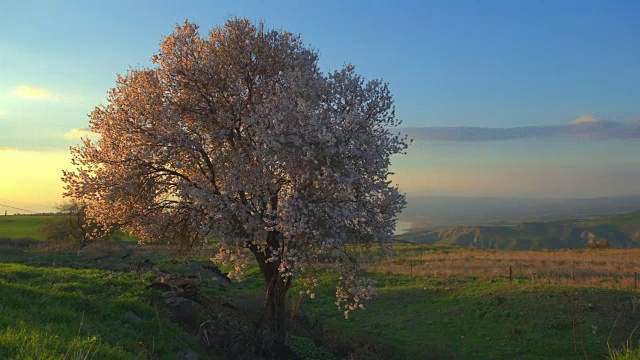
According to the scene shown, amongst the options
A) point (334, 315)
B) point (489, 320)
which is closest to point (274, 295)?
point (334, 315)

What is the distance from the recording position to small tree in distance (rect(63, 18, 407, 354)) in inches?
740

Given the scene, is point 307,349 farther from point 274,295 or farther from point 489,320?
point 489,320

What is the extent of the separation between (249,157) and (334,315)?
1910 cm

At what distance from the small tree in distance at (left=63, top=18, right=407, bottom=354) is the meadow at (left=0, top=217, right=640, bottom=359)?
118 inches

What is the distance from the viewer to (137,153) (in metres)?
21.2

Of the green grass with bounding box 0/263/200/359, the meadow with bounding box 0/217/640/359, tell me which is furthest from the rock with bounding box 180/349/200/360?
the green grass with bounding box 0/263/200/359

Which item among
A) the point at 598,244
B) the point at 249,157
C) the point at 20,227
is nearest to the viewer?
the point at 249,157

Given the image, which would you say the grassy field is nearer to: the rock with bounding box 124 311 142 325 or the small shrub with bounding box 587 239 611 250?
the rock with bounding box 124 311 142 325

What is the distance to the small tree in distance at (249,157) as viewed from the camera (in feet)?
61.7

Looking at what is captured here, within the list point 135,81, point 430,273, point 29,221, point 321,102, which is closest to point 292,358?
A: point 321,102

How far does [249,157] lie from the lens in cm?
2103

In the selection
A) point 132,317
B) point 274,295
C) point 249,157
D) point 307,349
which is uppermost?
point 249,157

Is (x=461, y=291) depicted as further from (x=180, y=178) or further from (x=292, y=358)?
(x=180, y=178)

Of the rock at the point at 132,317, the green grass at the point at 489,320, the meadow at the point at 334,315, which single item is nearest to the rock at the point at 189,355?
the meadow at the point at 334,315
